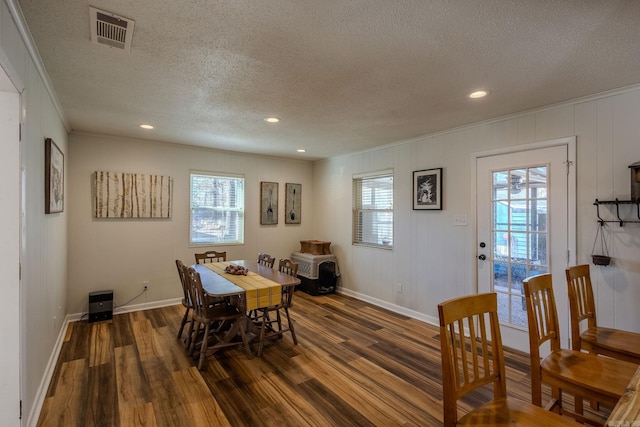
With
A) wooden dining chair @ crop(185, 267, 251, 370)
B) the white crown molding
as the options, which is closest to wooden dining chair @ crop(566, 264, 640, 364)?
wooden dining chair @ crop(185, 267, 251, 370)

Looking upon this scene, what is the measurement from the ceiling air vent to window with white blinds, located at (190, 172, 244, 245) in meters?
3.05

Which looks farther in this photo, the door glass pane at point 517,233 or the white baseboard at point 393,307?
the white baseboard at point 393,307

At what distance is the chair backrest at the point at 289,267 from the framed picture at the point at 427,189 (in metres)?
1.82

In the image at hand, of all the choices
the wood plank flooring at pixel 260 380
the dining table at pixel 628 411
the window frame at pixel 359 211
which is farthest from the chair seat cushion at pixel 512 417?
the window frame at pixel 359 211

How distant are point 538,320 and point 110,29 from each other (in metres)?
3.04

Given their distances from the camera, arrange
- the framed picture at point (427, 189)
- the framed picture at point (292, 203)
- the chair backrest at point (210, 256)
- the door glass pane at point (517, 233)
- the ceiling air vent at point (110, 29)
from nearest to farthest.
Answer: the ceiling air vent at point (110, 29) < the door glass pane at point (517, 233) < the framed picture at point (427, 189) < the chair backrest at point (210, 256) < the framed picture at point (292, 203)

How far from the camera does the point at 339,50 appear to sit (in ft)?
6.47

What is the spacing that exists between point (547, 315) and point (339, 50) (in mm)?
2081

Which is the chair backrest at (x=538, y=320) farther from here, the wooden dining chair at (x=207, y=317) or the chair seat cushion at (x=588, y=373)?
the wooden dining chair at (x=207, y=317)

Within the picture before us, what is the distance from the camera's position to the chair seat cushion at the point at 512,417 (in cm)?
130

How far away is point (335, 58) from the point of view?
2.07 metres

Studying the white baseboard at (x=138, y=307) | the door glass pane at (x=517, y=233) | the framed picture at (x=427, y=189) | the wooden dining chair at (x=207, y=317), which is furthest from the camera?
the white baseboard at (x=138, y=307)

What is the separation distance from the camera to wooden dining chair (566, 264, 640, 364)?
6.36 feet

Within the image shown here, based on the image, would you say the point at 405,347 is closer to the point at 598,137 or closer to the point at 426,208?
the point at 426,208
